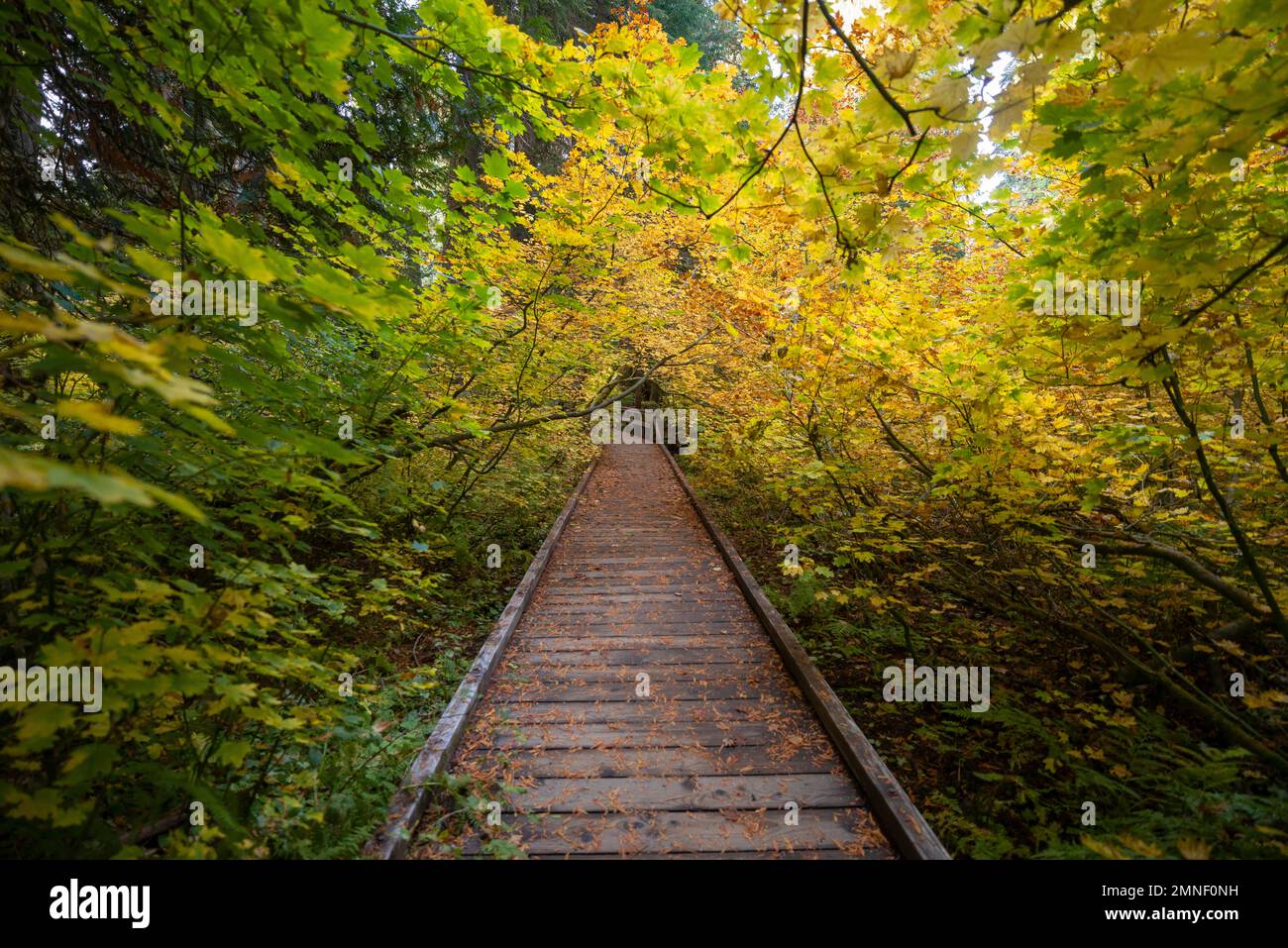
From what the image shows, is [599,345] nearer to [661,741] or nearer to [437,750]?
[661,741]

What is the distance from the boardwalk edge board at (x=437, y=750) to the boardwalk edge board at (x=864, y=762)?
220cm

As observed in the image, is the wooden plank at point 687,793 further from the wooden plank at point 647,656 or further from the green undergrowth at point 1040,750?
the wooden plank at point 647,656

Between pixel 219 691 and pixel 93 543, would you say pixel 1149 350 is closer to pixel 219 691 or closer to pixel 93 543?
pixel 219 691

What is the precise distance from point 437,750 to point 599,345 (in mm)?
5559

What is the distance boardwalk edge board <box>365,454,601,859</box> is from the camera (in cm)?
217

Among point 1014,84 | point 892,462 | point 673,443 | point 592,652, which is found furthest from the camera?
point 673,443

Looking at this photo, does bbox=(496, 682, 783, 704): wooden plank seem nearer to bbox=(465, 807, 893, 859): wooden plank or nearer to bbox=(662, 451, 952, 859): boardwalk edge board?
bbox=(662, 451, 952, 859): boardwalk edge board

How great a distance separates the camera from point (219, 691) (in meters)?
1.49

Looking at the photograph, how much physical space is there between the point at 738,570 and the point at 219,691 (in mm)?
4874

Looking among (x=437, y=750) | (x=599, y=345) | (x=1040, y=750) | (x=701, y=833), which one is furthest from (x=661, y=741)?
(x=599, y=345)

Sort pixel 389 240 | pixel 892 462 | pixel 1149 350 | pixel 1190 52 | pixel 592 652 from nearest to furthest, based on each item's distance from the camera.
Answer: pixel 1190 52
pixel 1149 350
pixel 592 652
pixel 389 240
pixel 892 462

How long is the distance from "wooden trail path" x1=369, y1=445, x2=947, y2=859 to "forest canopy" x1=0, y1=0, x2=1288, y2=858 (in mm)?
454

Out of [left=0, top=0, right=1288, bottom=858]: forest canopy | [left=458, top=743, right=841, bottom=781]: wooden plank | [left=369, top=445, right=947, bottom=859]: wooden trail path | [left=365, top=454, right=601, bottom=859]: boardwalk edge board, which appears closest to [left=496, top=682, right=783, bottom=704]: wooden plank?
[left=369, top=445, right=947, bottom=859]: wooden trail path
